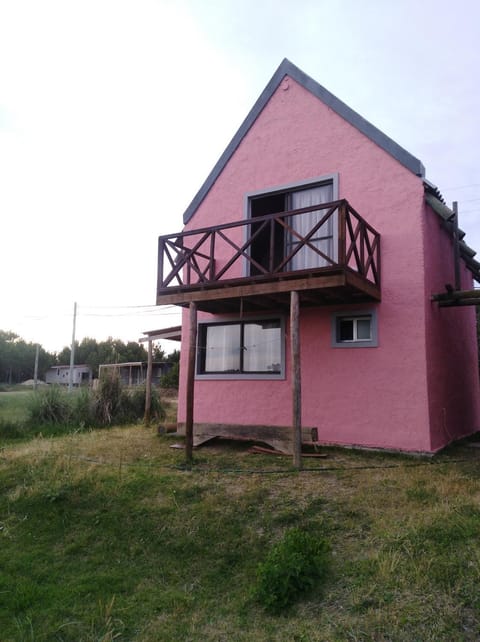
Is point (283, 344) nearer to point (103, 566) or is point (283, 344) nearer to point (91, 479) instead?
point (91, 479)

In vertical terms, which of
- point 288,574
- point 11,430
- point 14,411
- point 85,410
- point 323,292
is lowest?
point 288,574

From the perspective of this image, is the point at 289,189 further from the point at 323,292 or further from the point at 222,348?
the point at 222,348

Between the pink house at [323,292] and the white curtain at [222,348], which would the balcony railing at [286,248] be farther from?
the white curtain at [222,348]

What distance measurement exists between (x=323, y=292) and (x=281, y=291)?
76 cm

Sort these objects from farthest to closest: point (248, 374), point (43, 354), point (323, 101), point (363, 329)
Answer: point (43, 354), point (248, 374), point (323, 101), point (363, 329)

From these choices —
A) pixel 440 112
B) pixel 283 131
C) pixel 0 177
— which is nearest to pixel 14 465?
pixel 0 177

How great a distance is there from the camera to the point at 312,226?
31.3 feet

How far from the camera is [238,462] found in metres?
7.92

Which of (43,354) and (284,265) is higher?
(43,354)

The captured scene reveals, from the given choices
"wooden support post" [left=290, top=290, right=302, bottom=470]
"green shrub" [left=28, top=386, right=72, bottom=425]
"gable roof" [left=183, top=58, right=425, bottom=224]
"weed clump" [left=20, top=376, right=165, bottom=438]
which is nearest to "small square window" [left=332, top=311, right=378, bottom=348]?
"wooden support post" [left=290, top=290, right=302, bottom=470]

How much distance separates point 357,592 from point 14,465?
21.8ft

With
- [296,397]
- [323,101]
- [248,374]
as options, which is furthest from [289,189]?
[296,397]

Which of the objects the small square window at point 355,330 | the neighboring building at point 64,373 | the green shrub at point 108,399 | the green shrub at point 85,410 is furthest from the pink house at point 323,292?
the neighboring building at point 64,373

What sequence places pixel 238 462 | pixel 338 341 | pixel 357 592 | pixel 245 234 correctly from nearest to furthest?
pixel 357 592 → pixel 238 462 → pixel 338 341 → pixel 245 234
